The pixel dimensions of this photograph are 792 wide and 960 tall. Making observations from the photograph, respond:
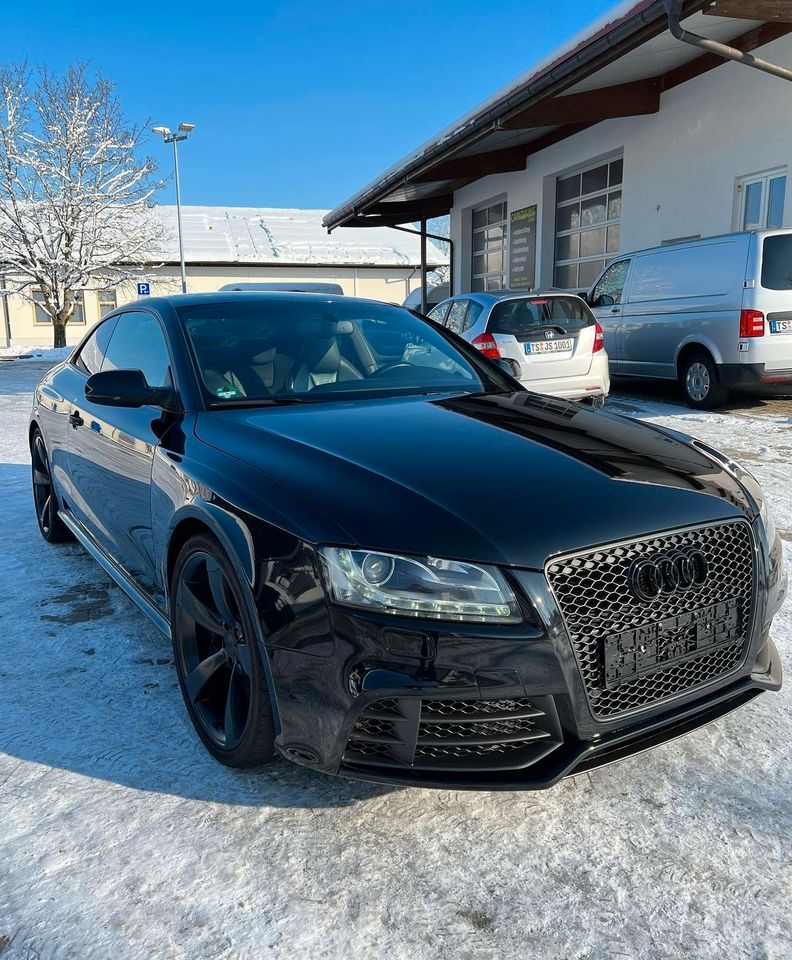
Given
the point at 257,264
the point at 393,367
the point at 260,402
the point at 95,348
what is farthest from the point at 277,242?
the point at 260,402

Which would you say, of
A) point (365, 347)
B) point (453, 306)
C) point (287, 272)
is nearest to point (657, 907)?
point (365, 347)

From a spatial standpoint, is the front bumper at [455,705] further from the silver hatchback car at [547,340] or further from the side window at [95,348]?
the silver hatchback car at [547,340]

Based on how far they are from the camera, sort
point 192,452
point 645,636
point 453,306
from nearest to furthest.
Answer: point 645,636 → point 192,452 → point 453,306

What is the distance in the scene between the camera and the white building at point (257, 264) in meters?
34.2

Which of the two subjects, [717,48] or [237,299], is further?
[717,48]

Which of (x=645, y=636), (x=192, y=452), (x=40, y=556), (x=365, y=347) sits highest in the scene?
(x=365, y=347)

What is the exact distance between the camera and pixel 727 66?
1099 cm

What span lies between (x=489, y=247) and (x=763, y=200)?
976 centimetres

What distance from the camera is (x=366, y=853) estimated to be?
6.33ft

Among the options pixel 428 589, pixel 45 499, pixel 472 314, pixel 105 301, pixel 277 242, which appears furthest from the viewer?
pixel 277 242

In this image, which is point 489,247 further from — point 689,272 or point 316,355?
point 316,355

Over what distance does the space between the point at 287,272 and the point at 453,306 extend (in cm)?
2691

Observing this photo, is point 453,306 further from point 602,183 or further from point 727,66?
point 602,183

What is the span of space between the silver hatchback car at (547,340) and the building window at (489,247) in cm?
1045
